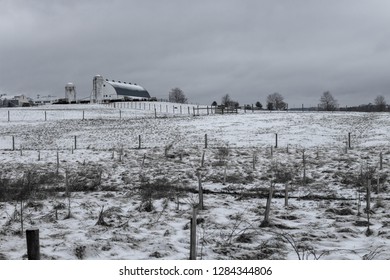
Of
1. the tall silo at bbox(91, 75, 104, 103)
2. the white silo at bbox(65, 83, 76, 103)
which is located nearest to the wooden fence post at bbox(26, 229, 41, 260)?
the tall silo at bbox(91, 75, 104, 103)

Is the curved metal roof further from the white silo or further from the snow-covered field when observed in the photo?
the snow-covered field

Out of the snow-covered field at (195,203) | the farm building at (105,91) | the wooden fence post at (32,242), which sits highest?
the farm building at (105,91)

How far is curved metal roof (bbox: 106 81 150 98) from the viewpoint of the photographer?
11760 cm

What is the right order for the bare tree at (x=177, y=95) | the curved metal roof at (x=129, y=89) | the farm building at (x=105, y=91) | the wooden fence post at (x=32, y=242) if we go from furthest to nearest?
the bare tree at (x=177, y=95) → the curved metal roof at (x=129, y=89) → the farm building at (x=105, y=91) → the wooden fence post at (x=32, y=242)

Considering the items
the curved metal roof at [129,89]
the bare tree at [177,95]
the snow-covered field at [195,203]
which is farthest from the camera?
the bare tree at [177,95]

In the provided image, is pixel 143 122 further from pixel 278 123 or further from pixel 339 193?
pixel 339 193

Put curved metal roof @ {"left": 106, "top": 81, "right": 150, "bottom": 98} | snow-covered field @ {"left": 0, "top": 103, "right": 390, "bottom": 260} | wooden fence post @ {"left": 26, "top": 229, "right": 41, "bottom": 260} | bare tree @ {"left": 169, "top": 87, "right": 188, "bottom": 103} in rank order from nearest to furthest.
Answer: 1. wooden fence post @ {"left": 26, "top": 229, "right": 41, "bottom": 260}
2. snow-covered field @ {"left": 0, "top": 103, "right": 390, "bottom": 260}
3. curved metal roof @ {"left": 106, "top": 81, "right": 150, "bottom": 98}
4. bare tree @ {"left": 169, "top": 87, "right": 188, "bottom": 103}

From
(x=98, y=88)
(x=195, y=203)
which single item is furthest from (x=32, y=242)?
(x=98, y=88)

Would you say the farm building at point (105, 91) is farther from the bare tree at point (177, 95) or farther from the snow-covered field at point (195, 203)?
the snow-covered field at point (195, 203)

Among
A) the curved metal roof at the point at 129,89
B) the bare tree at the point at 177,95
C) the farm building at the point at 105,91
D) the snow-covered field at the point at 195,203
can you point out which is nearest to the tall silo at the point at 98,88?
the farm building at the point at 105,91

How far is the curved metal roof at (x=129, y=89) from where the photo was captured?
118m

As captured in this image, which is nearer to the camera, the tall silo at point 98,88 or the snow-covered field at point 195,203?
the snow-covered field at point 195,203

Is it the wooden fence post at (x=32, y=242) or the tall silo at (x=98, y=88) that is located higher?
the tall silo at (x=98, y=88)
